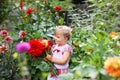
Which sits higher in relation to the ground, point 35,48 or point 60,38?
point 35,48

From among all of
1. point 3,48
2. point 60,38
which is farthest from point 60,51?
point 3,48

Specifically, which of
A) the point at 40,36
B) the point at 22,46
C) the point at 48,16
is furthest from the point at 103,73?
the point at 48,16

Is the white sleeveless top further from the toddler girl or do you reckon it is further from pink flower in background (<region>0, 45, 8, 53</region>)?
pink flower in background (<region>0, 45, 8, 53</region>)

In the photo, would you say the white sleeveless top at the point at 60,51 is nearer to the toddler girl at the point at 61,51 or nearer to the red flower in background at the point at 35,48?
the toddler girl at the point at 61,51

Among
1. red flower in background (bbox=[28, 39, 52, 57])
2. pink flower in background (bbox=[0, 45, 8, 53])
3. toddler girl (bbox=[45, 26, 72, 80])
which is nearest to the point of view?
red flower in background (bbox=[28, 39, 52, 57])

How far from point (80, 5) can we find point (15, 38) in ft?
18.9

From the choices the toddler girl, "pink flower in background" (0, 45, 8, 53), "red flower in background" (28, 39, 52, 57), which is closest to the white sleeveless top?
the toddler girl

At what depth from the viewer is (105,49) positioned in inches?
90.4

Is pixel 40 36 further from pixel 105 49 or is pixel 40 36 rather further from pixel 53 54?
pixel 105 49

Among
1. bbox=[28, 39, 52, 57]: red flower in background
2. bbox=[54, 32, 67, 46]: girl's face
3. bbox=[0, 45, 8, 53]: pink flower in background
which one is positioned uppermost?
bbox=[28, 39, 52, 57]: red flower in background

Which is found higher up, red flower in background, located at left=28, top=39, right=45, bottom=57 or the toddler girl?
red flower in background, located at left=28, top=39, right=45, bottom=57

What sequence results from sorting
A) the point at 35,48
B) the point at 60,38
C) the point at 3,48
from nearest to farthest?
the point at 35,48, the point at 60,38, the point at 3,48

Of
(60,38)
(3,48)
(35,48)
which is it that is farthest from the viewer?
(3,48)

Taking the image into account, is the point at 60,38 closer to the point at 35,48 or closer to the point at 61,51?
the point at 61,51
